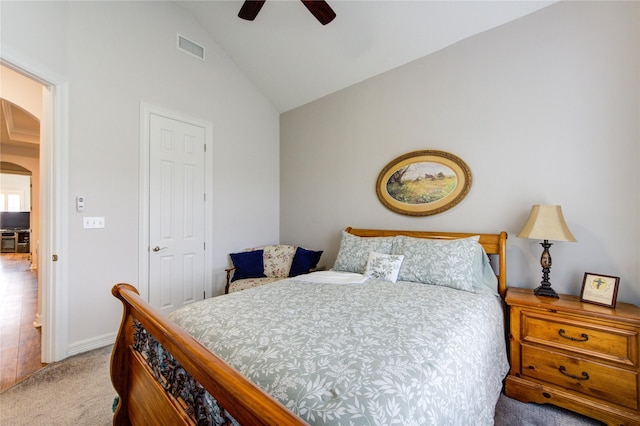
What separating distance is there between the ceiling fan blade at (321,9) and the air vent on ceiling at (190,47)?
1841 mm

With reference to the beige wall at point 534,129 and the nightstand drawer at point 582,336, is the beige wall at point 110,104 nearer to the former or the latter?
the beige wall at point 534,129

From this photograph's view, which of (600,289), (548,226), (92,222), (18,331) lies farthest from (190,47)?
(600,289)

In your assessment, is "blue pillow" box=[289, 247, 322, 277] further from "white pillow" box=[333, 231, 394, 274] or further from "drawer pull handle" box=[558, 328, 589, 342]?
"drawer pull handle" box=[558, 328, 589, 342]

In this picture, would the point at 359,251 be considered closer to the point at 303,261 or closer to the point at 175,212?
the point at 303,261

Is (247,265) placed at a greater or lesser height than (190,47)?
lesser

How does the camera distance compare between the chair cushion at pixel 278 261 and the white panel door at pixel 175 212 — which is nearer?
the white panel door at pixel 175 212

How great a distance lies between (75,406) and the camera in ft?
5.99

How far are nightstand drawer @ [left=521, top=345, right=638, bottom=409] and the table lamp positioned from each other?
42 cm

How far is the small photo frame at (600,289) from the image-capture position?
1.78 meters

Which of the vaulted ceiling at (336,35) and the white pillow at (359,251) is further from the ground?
the vaulted ceiling at (336,35)

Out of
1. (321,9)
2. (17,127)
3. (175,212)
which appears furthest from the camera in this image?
(17,127)

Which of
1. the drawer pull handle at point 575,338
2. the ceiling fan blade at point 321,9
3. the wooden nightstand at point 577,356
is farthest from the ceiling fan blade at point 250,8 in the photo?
the drawer pull handle at point 575,338

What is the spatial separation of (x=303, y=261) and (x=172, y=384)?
2.33 metres

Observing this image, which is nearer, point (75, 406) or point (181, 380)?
point (181, 380)
